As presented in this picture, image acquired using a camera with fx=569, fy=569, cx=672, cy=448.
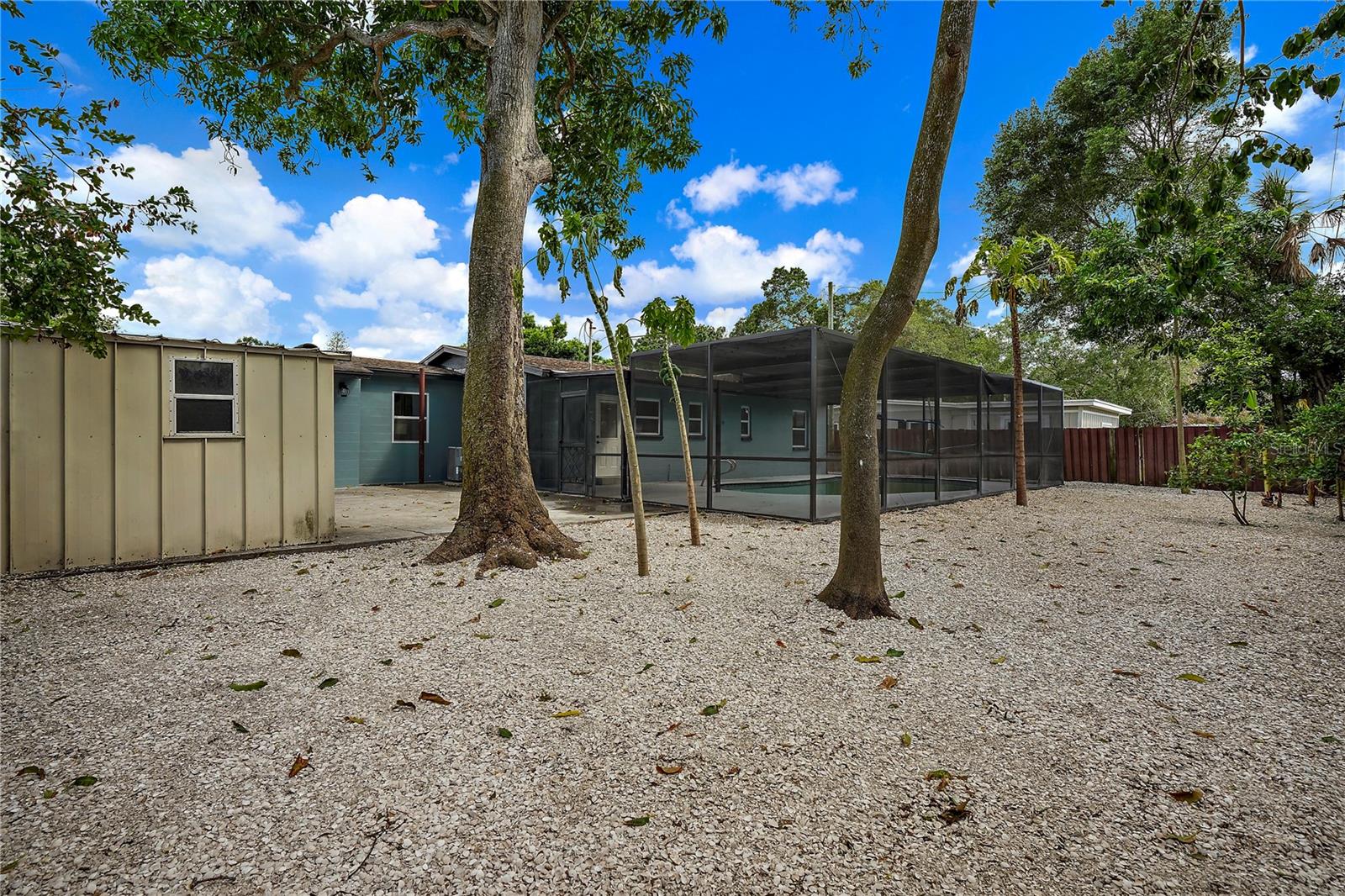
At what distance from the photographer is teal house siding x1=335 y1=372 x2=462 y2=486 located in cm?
1266

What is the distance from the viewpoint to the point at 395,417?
13359mm

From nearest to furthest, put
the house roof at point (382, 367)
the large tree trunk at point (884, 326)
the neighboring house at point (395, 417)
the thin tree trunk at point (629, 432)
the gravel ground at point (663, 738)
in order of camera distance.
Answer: the gravel ground at point (663, 738)
the large tree trunk at point (884, 326)
the thin tree trunk at point (629, 432)
the house roof at point (382, 367)
the neighboring house at point (395, 417)

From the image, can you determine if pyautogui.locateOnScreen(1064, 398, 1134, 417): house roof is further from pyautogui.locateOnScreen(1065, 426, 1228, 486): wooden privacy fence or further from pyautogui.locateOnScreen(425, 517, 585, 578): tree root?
pyautogui.locateOnScreen(425, 517, 585, 578): tree root

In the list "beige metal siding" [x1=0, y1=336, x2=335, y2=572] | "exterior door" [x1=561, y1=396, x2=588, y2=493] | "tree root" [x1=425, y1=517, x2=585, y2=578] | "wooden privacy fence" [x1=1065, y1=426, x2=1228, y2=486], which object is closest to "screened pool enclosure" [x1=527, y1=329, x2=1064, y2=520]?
"exterior door" [x1=561, y1=396, x2=588, y2=493]

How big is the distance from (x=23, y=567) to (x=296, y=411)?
232 cm

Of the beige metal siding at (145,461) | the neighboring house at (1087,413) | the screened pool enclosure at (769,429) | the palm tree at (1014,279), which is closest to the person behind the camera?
the beige metal siding at (145,461)

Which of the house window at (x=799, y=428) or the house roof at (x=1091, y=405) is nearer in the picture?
the house roof at (x=1091, y=405)

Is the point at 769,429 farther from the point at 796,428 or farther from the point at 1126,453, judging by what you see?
the point at 1126,453

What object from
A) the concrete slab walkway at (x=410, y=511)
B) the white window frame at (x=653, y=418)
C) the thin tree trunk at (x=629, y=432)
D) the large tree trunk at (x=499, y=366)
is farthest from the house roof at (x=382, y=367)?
the thin tree trunk at (x=629, y=432)

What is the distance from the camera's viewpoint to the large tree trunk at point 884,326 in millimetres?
3438

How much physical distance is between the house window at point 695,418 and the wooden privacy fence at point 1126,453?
10.0m

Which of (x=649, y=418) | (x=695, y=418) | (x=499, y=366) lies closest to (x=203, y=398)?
(x=499, y=366)

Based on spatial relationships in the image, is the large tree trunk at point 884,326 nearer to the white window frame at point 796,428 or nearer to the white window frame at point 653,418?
the white window frame at point 653,418

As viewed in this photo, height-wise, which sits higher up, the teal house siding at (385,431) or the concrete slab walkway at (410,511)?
the teal house siding at (385,431)
